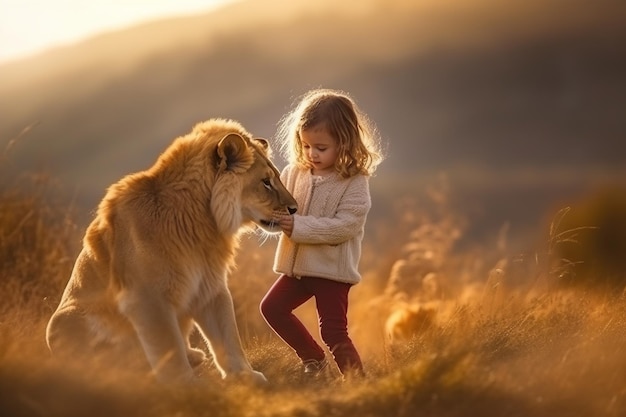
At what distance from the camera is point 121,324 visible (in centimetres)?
570

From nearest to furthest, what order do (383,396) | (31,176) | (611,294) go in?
(383,396)
(611,294)
(31,176)

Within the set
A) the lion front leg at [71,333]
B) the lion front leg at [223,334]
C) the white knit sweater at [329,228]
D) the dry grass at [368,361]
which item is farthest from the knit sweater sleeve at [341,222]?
the lion front leg at [71,333]

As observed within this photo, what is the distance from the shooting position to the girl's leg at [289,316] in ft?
22.0

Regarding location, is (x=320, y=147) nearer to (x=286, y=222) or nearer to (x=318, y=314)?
(x=286, y=222)

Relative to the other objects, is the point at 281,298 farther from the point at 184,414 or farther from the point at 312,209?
the point at 184,414

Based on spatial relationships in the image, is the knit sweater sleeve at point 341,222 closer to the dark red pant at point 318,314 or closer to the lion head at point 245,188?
the lion head at point 245,188

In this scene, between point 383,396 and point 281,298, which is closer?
point 383,396

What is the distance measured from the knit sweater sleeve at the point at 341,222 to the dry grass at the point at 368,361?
85 cm

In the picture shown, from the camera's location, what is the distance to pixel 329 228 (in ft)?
20.9

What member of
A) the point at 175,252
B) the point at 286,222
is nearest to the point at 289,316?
the point at 286,222

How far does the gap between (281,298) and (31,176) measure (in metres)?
3.75

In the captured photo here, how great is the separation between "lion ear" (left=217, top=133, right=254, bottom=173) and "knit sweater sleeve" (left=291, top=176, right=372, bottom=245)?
537 mm

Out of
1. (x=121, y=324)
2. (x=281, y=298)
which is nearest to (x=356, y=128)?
(x=281, y=298)

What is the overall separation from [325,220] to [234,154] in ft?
2.82
